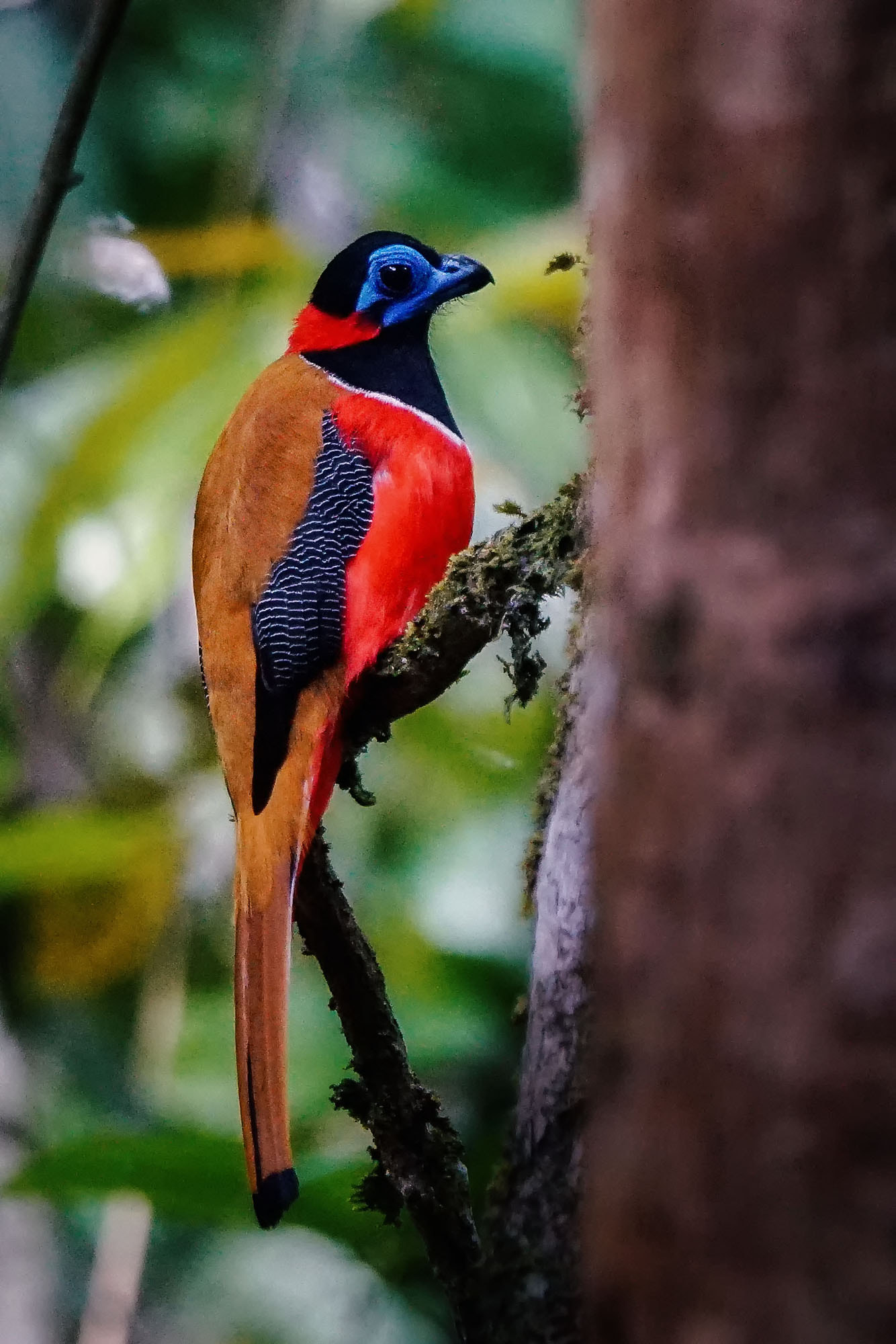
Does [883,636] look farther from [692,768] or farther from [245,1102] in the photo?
[245,1102]

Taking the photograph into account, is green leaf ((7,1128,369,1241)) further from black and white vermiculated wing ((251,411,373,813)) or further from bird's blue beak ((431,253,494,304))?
bird's blue beak ((431,253,494,304))

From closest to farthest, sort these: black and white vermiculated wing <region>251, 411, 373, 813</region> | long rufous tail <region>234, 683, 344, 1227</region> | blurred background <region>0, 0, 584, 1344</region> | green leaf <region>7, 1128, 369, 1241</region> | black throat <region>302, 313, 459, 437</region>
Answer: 1. long rufous tail <region>234, 683, 344, 1227</region>
2. green leaf <region>7, 1128, 369, 1241</region>
3. black and white vermiculated wing <region>251, 411, 373, 813</region>
4. black throat <region>302, 313, 459, 437</region>
5. blurred background <region>0, 0, 584, 1344</region>

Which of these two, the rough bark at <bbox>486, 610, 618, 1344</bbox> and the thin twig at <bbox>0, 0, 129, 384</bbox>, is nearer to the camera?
the rough bark at <bbox>486, 610, 618, 1344</bbox>

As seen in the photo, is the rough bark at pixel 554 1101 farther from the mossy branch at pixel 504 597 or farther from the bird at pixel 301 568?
the bird at pixel 301 568

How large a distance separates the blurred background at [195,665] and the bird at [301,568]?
24cm

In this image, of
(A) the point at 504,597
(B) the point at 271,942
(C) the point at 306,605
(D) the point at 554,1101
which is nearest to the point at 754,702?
(D) the point at 554,1101

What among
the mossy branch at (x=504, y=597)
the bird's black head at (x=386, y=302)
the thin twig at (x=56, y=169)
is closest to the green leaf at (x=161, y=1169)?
the mossy branch at (x=504, y=597)

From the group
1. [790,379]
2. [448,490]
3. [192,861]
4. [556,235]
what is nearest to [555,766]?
[448,490]

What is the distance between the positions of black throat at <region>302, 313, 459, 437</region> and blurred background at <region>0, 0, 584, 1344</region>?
0.18 m

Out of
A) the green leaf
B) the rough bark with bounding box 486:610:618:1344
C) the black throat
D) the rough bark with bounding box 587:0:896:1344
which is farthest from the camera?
the black throat

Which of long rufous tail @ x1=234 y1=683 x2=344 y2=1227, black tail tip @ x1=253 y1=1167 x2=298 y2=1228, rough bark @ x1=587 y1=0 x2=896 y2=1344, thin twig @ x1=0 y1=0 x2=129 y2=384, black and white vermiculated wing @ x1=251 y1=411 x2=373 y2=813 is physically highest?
thin twig @ x1=0 y1=0 x2=129 y2=384

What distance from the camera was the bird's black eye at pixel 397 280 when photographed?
2631 mm

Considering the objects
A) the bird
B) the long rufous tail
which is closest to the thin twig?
the bird

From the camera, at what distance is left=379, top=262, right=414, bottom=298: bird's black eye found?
2631mm
